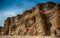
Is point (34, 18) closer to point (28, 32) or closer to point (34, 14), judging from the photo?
point (34, 14)

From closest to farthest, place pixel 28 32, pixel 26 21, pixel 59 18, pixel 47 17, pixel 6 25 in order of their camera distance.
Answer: pixel 59 18 → pixel 47 17 → pixel 28 32 → pixel 26 21 → pixel 6 25

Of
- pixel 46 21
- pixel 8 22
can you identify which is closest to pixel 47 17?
pixel 46 21

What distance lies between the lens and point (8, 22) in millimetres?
35688

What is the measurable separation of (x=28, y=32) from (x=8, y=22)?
42.0 ft

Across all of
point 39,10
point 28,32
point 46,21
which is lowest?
point 28,32

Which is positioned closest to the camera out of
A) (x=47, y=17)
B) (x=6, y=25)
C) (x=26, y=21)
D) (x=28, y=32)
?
(x=47, y=17)

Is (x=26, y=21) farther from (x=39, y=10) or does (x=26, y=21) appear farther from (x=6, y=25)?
(x=6, y=25)

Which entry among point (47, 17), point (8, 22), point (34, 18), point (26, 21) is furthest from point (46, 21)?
point (8, 22)

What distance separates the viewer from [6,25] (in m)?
35.5

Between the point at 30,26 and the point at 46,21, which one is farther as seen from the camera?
the point at 30,26

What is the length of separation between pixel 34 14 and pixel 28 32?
323cm

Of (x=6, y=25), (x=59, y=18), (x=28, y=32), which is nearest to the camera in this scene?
(x=59, y=18)

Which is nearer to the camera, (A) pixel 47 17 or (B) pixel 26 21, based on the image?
(A) pixel 47 17

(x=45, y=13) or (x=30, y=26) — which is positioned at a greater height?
(x=45, y=13)
